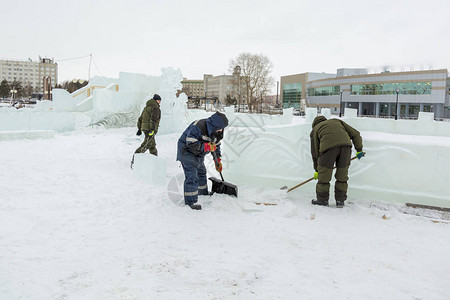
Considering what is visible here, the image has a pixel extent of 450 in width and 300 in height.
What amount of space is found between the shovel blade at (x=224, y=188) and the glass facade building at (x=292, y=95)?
60.6m

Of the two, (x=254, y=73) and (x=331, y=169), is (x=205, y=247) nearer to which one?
(x=331, y=169)

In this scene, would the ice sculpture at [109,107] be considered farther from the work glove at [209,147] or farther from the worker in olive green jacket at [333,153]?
the worker in olive green jacket at [333,153]

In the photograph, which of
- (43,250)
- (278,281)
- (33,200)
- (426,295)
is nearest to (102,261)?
(43,250)

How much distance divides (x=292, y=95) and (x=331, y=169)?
63307 millimetres

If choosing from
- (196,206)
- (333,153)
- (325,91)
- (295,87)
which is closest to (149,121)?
(196,206)

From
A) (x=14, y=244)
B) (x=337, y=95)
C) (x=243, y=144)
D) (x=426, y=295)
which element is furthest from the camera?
(x=337, y=95)

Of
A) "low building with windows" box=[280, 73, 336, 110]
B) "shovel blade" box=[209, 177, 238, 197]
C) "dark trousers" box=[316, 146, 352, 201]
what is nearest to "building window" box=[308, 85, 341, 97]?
"low building with windows" box=[280, 73, 336, 110]

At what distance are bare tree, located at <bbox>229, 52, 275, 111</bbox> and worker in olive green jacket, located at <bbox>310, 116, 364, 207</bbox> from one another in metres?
41.7

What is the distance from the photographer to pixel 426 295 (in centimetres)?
257

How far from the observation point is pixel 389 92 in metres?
43.0

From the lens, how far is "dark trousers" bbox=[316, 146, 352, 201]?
4.65 meters

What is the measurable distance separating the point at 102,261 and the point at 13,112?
11.2m

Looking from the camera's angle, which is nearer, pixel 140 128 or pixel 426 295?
pixel 426 295

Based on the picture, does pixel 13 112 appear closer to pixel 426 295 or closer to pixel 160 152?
pixel 160 152
